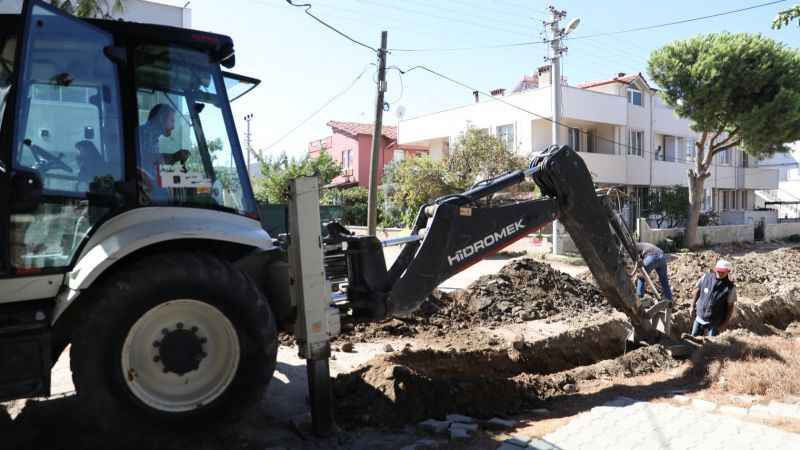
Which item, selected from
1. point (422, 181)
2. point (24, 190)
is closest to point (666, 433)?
point (24, 190)

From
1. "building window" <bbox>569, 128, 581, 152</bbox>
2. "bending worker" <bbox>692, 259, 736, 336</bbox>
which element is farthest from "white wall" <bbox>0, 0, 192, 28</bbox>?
"building window" <bbox>569, 128, 581, 152</bbox>

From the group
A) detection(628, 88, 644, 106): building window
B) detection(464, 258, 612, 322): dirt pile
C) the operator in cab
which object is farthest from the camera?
detection(628, 88, 644, 106): building window

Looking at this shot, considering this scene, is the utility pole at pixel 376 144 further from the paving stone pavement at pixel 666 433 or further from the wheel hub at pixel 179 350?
the wheel hub at pixel 179 350

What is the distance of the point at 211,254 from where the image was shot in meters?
4.17

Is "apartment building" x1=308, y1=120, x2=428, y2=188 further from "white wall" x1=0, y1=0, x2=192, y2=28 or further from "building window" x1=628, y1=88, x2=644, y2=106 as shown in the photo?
"white wall" x1=0, y1=0, x2=192, y2=28

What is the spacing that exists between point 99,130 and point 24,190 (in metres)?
0.61

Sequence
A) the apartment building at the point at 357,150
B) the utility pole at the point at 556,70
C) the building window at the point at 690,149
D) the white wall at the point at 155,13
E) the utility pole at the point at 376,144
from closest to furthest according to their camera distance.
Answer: the white wall at the point at 155,13 < the utility pole at the point at 376,144 < the utility pole at the point at 556,70 < the building window at the point at 690,149 < the apartment building at the point at 357,150

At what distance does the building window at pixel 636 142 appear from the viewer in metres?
29.1

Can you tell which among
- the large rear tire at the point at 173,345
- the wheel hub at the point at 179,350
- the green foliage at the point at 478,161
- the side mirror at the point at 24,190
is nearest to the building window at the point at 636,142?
the green foliage at the point at 478,161

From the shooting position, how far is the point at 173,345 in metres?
3.81

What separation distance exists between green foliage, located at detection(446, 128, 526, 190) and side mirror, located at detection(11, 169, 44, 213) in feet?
62.9

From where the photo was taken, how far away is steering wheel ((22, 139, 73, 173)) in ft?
12.1

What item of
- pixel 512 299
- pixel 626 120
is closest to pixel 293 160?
pixel 626 120

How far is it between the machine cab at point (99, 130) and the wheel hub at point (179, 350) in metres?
0.74
